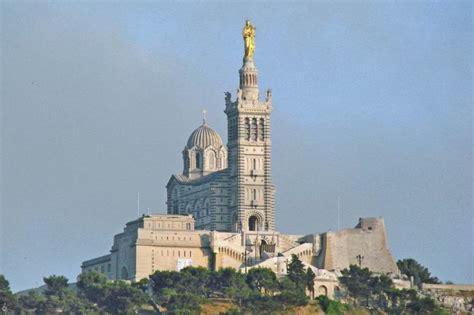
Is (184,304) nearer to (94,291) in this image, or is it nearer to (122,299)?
(122,299)

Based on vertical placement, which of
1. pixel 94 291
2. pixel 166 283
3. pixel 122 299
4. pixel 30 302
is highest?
pixel 166 283

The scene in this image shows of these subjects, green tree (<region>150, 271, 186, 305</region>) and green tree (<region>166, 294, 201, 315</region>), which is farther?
green tree (<region>150, 271, 186, 305</region>)

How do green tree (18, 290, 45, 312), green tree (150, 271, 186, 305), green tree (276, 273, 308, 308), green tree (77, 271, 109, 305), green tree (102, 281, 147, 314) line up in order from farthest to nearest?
green tree (77, 271, 109, 305)
green tree (276, 273, 308, 308)
green tree (150, 271, 186, 305)
green tree (18, 290, 45, 312)
green tree (102, 281, 147, 314)

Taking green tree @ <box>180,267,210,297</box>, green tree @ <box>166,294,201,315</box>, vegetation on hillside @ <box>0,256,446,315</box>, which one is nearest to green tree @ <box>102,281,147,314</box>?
vegetation on hillside @ <box>0,256,446,315</box>

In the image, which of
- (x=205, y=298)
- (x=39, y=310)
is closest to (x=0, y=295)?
(x=39, y=310)

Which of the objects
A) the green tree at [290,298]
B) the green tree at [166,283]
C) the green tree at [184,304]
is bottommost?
the green tree at [184,304]

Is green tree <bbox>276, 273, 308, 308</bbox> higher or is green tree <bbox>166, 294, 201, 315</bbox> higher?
green tree <bbox>276, 273, 308, 308</bbox>

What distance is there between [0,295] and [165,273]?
1435cm

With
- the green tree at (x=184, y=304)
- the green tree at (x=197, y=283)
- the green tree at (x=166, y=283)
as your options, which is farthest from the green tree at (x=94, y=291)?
the green tree at (x=197, y=283)

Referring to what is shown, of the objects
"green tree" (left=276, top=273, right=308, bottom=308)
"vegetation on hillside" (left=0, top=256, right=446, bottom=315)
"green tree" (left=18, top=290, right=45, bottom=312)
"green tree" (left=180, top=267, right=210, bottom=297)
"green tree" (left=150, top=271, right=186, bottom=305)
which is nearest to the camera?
"vegetation on hillside" (left=0, top=256, right=446, bottom=315)

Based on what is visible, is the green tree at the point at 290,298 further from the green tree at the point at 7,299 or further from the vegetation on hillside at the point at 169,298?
the green tree at the point at 7,299

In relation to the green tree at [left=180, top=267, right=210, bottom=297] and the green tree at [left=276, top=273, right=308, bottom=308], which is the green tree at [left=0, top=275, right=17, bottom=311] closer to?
the green tree at [left=180, top=267, right=210, bottom=297]

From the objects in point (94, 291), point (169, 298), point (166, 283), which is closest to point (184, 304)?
point (169, 298)

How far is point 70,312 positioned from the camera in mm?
194750
